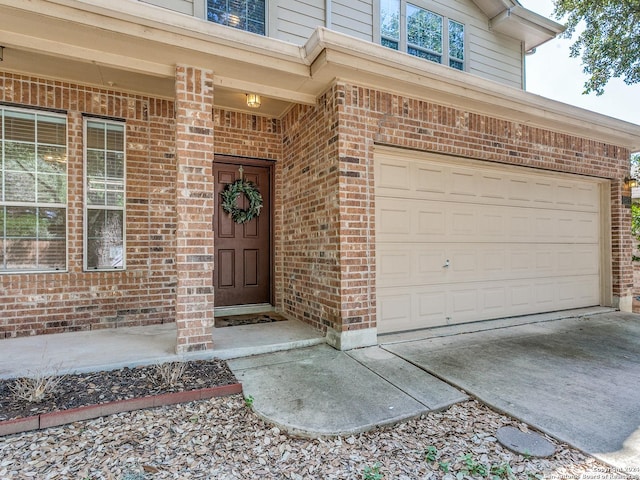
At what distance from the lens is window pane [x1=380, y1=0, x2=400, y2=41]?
18.2 feet

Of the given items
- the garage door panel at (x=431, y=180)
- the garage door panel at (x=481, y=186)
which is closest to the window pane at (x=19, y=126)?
the garage door panel at (x=481, y=186)

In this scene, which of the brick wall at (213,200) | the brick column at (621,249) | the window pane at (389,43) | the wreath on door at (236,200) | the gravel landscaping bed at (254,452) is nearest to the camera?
the gravel landscaping bed at (254,452)

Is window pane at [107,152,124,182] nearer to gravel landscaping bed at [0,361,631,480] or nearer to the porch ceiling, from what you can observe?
the porch ceiling

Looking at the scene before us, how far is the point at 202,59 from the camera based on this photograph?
334 centimetres

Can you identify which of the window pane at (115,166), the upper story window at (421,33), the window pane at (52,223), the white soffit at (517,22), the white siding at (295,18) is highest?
the white soffit at (517,22)

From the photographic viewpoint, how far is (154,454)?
212cm

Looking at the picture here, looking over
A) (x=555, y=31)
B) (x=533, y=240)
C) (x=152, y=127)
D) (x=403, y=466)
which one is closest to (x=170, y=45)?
(x=152, y=127)

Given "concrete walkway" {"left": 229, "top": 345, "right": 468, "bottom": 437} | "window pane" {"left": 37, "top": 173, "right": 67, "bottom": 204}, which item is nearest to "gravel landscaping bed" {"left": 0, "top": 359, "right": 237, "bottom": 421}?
"concrete walkway" {"left": 229, "top": 345, "right": 468, "bottom": 437}

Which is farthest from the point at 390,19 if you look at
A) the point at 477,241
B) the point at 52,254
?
the point at 52,254

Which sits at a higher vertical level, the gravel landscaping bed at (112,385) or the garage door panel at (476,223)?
the garage door panel at (476,223)

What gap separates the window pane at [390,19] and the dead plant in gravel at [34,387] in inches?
238

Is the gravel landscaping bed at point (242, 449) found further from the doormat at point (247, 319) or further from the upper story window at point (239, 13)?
the upper story window at point (239, 13)

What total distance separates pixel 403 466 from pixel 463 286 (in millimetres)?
3218

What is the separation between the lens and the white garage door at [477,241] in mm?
4332
